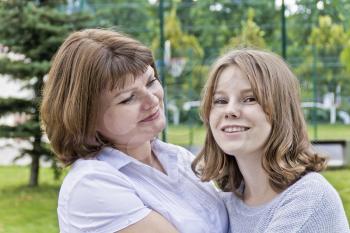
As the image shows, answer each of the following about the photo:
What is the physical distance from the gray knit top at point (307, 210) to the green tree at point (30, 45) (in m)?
4.82

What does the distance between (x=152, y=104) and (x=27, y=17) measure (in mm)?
4889

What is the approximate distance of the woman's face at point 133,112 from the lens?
1406 mm

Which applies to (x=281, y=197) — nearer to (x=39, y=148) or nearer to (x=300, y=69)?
(x=39, y=148)

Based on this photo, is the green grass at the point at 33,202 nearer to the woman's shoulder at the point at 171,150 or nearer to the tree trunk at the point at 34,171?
the tree trunk at the point at 34,171

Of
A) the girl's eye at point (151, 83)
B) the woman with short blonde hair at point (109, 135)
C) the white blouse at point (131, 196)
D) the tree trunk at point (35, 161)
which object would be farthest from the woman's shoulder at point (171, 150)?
the tree trunk at point (35, 161)

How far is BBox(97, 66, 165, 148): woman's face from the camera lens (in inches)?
55.4

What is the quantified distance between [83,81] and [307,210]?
53 cm

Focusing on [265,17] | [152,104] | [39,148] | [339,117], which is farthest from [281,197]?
[339,117]

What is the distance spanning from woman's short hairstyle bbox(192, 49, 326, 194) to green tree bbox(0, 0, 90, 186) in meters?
4.71

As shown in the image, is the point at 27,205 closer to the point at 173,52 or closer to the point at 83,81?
the point at 173,52

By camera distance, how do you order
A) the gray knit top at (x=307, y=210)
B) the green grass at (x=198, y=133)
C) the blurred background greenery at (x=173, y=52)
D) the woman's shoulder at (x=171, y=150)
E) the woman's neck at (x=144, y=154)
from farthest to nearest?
the green grass at (x=198, y=133) → the blurred background greenery at (x=173, y=52) → the woman's shoulder at (x=171, y=150) → the woman's neck at (x=144, y=154) → the gray knit top at (x=307, y=210)

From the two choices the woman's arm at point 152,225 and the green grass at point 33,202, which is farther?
the green grass at point 33,202

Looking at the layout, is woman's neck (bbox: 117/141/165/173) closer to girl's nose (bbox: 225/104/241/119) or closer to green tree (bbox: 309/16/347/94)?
girl's nose (bbox: 225/104/241/119)

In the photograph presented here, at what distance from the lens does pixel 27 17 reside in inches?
239
